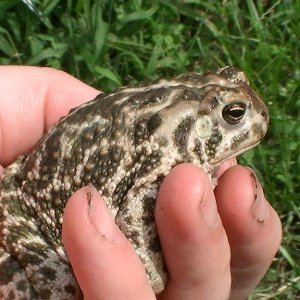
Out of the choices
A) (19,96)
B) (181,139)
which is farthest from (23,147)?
(181,139)

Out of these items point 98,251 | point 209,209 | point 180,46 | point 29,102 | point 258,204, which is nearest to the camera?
point 98,251

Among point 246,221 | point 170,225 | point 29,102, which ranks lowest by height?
point 246,221

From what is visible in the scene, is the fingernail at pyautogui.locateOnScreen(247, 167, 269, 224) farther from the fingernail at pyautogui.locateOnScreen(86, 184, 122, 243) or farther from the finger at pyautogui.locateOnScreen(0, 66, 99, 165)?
the finger at pyautogui.locateOnScreen(0, 66, 99, 165)

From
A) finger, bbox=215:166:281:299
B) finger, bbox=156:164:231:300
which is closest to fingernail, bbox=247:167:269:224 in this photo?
finger, bbox=215:166:281:299

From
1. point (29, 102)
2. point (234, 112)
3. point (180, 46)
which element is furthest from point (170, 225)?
point (180, 46)

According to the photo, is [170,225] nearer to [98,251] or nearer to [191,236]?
[191,236]

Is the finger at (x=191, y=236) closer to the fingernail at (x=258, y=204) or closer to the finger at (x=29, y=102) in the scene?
the fingernail at (x=258, y=204)

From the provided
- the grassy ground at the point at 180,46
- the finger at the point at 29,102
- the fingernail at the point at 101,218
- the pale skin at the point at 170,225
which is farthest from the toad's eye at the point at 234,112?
the grassy ground at the point at 180,46
